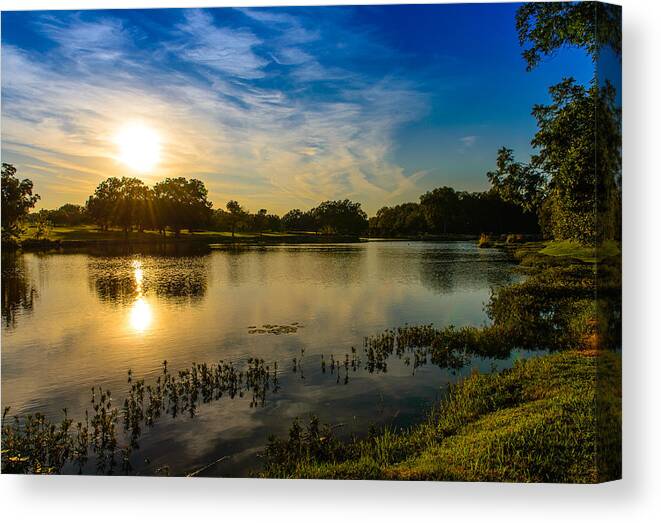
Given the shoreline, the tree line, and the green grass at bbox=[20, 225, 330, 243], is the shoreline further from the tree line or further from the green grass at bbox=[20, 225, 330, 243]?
the tree line

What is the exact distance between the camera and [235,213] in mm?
8305

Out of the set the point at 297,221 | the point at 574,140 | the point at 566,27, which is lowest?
the point at 297,221

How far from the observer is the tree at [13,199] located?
782 cm

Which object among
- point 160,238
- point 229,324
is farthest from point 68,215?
point 229,324

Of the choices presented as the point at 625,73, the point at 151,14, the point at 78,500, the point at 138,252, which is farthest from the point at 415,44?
the point at 78,500

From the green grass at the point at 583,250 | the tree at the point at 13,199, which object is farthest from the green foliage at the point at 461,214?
the tree at the point at 13,199

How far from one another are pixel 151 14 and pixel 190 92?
1.05 metres

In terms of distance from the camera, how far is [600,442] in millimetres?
6562

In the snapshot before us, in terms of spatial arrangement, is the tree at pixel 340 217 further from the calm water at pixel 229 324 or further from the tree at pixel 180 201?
the tree at pixel 180 201

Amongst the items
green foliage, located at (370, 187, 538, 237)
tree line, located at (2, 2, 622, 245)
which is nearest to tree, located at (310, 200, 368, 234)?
tree line, located at (2, 2, 622, 245)

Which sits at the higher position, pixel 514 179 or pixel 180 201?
pixel 514 179

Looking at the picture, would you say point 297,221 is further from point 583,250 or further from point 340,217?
point 583,250

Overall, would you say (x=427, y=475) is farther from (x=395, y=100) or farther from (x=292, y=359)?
(x=395, y=100)

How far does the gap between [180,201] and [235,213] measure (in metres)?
0.77
